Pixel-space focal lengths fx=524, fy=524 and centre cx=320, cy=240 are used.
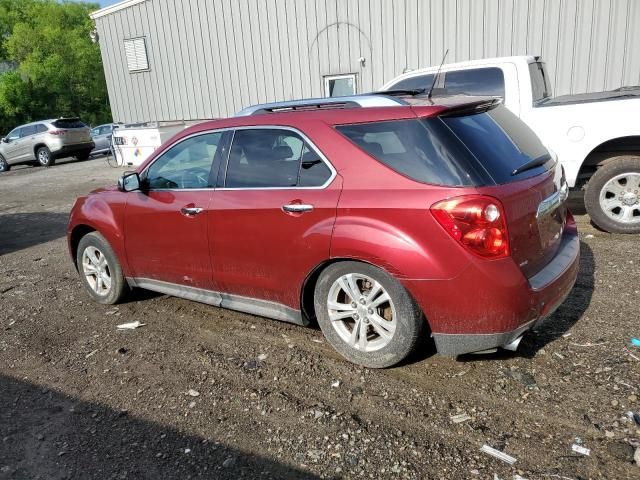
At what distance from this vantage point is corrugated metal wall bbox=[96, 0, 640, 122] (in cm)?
1001

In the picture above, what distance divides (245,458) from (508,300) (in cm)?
159

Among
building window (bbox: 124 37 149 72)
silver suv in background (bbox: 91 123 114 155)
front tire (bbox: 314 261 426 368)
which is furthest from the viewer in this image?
silver suv in background (bbox: 91 123 114 155)

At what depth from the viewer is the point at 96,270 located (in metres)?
4.86

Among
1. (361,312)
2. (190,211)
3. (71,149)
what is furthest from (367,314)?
(71,149)

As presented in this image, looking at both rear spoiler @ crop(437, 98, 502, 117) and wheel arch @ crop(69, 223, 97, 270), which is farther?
wheel arch @ crop(69, 223, 97, 270)

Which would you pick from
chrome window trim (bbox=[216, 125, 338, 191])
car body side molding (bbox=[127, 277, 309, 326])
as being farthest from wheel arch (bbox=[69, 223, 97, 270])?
chrome window trim (bbox=[216, 125, 338, 191])

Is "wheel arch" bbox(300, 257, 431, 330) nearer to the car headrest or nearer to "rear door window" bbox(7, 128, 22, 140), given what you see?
the car headrest

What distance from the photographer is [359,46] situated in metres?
12.1

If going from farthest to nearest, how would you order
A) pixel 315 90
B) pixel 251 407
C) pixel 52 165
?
pixel 52 165 < pixel 315 90 < pixel 251 407

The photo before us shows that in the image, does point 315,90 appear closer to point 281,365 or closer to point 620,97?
point 620,97

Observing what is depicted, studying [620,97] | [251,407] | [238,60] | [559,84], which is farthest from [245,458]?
[238,60]

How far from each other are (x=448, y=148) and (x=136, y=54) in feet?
48.9

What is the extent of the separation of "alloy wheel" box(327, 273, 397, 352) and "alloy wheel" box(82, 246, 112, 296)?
8.15 ft

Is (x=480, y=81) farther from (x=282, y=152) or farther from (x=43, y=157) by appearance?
(x=43, y=157)
